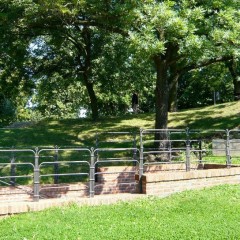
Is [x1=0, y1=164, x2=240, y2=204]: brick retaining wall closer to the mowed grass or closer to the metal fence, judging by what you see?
the metal fence

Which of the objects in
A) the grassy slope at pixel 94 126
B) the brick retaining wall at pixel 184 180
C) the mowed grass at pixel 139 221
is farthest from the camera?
the grassy slope at pixel 94 126

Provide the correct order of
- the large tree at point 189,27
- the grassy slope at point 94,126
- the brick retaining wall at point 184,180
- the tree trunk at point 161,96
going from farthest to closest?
the grassy slope at point 94,126 → the tree trunk at point 161,96 → the large tree at point 189,27 → the brick retaining wall at point 184,180

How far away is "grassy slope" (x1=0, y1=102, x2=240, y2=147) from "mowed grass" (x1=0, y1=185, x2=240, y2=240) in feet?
34.2

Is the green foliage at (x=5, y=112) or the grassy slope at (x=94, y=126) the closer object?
the grassy slope at (x=94, y=126)

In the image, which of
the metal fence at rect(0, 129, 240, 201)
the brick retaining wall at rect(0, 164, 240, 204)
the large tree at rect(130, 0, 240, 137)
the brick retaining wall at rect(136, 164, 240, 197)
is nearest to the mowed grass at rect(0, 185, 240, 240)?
the brick retaining wall at rect(136, 164, 240, 197)

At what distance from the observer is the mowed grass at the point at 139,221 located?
596 cm

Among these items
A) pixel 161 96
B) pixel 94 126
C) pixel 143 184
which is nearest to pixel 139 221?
pixel 143 184

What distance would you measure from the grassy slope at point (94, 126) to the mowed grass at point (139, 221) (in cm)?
1043

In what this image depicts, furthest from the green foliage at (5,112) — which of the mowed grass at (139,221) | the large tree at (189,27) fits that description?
the mowed grass at (139,221)

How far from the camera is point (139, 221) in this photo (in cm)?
679

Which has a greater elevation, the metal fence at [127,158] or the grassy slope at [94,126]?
the grassy slope at [94,126]

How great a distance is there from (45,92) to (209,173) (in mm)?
18426

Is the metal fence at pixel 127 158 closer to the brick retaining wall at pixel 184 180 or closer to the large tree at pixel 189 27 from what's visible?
the brick retaining wall at pixel 184 180

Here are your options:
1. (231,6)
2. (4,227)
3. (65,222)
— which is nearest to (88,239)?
(65,222)
